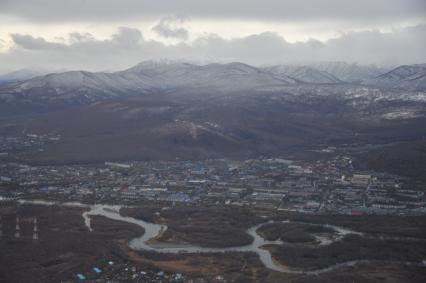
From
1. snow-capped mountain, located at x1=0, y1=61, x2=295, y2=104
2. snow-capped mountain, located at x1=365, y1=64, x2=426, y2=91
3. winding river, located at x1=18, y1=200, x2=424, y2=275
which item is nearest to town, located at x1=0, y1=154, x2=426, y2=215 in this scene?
winding river, located at x1=18, y1=200, x2=424, y2=275

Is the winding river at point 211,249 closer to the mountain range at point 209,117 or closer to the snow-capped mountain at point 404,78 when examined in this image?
the mountain range at point 209,117

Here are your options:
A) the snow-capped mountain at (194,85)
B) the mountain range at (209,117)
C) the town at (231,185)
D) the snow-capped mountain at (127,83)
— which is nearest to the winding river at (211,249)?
the town at (231,185)

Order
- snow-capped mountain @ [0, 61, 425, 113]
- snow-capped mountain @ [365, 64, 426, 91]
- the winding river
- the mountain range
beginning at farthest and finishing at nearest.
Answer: snow-capped mountain @ [365, 64, 426, 91] < snow-capped mountain @ [0, 61, 425, 113] < the mountain range < the winding river

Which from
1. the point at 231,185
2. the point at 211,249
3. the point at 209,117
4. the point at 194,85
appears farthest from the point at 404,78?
the point at 211,249

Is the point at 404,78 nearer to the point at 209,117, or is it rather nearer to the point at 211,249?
the point at 209,117

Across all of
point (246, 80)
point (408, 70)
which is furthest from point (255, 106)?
point (408, 70)

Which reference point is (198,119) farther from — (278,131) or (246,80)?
(246,80)

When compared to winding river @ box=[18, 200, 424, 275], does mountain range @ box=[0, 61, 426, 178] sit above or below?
above

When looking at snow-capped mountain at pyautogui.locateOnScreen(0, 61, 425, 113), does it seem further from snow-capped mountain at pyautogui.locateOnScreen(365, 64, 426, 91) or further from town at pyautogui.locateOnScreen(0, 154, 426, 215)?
town at pyautogui.locateOnScreen(0, 154, 426, 215)
